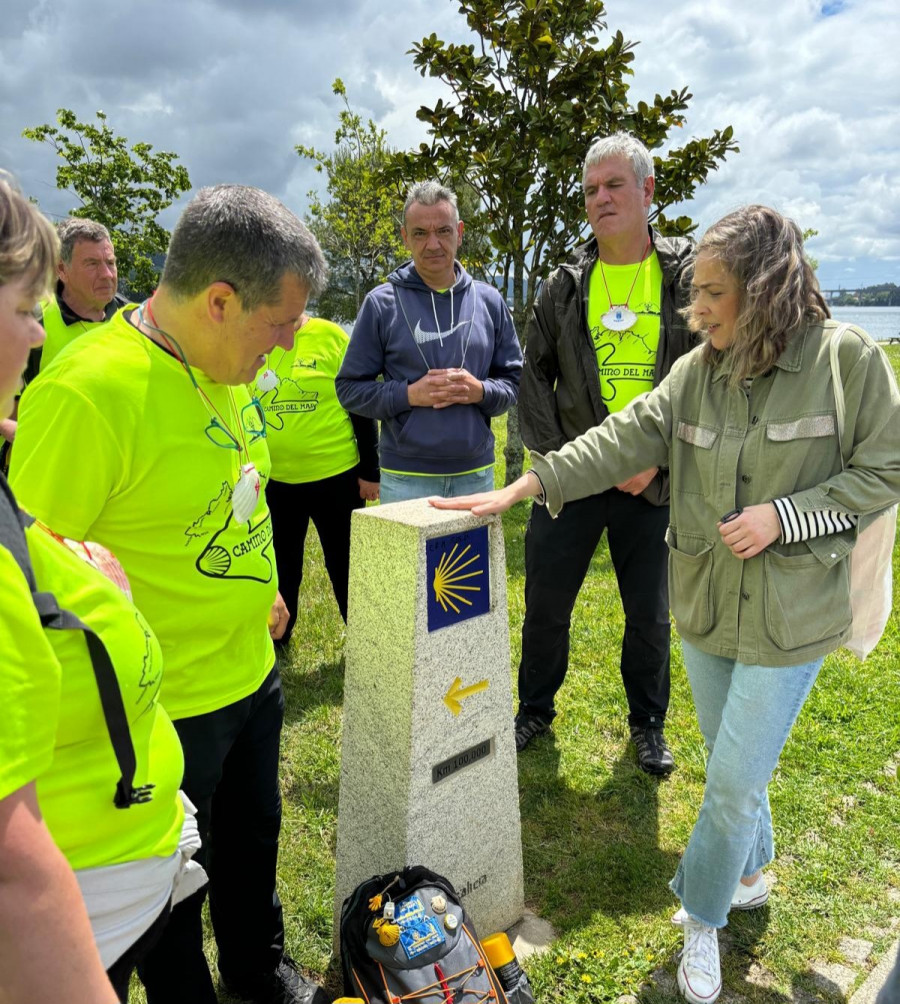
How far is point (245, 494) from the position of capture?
5.79 feet

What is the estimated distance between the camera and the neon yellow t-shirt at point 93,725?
41.3 inches

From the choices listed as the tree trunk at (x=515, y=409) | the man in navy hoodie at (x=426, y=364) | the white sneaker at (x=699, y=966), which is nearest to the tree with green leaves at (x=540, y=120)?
the tree trunk at (x=515, y=409)

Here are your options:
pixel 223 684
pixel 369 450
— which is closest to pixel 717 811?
pixel 223 684

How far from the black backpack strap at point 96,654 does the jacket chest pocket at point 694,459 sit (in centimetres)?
174

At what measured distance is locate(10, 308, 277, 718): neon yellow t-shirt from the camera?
1.46 meters

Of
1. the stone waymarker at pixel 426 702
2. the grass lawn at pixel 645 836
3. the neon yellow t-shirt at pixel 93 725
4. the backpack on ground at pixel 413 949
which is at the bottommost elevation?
the grass lawn at pixel 645 836

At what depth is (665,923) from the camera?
267 cm

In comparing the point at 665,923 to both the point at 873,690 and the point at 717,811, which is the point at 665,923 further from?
the point at 873,690

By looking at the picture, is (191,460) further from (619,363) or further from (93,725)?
(619,363)

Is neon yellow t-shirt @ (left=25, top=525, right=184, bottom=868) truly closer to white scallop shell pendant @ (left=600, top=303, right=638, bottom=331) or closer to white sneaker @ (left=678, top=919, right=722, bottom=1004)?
white sneaker @ (left=678, top=919, right=722, bottom=1004)

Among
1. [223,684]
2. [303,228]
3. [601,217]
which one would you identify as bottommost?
[223,684]

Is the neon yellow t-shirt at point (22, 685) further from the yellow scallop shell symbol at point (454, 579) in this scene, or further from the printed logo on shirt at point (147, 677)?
the yellow scallop shell symbol at point (454, 579)

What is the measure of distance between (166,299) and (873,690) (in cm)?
432

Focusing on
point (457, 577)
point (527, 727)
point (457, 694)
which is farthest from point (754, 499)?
point (527, 727)
